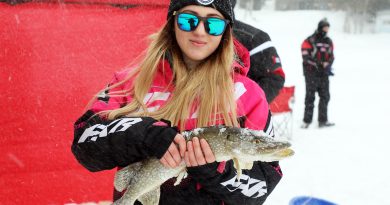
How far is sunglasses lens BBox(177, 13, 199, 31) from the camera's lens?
2105 millimetres

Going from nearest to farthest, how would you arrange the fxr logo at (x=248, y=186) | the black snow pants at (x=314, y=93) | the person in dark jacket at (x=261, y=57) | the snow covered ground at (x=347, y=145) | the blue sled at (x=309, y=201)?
the fxr logo at (x=248, y=186), the person in dark jacket at (x=261, y=57), the blue sled at (x=309, y=201), the snow covered ground at (x=347, y=145), the black snow pants at (x=314, y=93)

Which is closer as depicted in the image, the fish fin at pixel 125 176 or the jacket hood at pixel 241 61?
the fish fin at pixel 125 176

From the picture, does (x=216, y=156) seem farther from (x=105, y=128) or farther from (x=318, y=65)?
(x=318, y=65)

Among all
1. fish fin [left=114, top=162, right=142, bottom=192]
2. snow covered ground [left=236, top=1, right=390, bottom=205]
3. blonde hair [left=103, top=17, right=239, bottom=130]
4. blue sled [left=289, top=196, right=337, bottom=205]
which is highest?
blonde hair [left=103, top=17, right=239, bottom=130]

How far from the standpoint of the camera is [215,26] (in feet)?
7.00

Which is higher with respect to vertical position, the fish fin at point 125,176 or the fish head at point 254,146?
the fish head at point 254,146

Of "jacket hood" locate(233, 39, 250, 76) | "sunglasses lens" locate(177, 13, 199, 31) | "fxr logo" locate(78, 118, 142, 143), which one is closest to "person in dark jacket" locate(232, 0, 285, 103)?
"jacket hood" locate(233, 39, 250, 76)

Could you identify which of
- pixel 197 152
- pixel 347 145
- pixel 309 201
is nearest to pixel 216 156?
pixel 197 152

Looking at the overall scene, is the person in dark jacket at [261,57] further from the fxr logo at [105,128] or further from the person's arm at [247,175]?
the fxr logo at [105,128]

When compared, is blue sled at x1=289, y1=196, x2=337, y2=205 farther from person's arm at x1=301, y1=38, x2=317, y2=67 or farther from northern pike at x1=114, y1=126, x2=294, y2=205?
person's arm at x1=301, y1=38, x2=317, y2=67

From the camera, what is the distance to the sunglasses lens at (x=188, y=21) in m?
2.11

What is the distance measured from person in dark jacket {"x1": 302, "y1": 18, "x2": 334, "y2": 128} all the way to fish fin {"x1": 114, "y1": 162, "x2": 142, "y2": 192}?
28.5 ft

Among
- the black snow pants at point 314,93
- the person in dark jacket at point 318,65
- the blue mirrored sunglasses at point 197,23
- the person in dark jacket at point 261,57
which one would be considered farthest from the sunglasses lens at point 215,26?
the black snow pants at point 314,93

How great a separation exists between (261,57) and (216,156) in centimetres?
239
